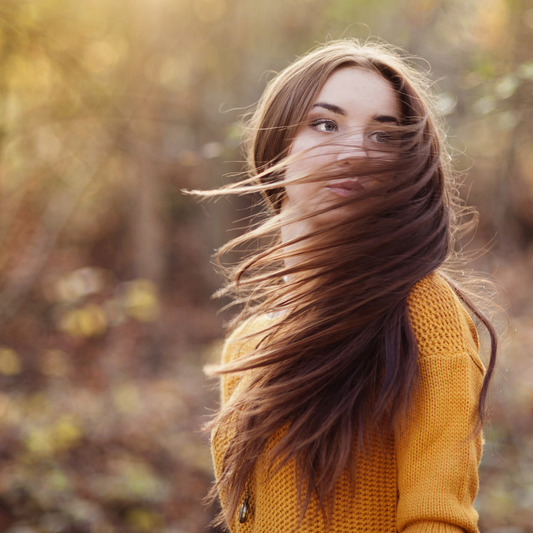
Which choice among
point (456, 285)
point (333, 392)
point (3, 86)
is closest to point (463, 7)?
point (456, 285)

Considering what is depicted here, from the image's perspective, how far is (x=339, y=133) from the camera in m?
1.30

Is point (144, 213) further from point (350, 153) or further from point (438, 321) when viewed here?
point (438, 321)

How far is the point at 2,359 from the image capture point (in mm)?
4016

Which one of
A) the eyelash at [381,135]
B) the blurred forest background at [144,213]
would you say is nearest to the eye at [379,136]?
the eyelash at [381,135]

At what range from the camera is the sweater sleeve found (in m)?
0.97

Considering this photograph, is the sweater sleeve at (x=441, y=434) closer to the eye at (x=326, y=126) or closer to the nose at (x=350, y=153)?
the nose at (x=350, y=153)

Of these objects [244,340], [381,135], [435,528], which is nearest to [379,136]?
[381,135]

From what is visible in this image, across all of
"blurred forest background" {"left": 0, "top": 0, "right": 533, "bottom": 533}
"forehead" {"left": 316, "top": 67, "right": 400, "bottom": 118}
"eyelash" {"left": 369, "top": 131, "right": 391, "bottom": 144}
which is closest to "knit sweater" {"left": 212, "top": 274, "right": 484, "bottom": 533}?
"eyelash" {"left": 369, "top": 131, "right": 391, "bottom": 144}

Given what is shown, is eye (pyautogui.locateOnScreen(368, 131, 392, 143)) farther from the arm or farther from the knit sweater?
the arm

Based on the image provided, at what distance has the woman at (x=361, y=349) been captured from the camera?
1021mm

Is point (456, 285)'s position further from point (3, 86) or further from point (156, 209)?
point (156, 209)

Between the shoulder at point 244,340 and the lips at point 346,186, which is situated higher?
the lips at point 346,186

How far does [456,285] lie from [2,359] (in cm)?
404

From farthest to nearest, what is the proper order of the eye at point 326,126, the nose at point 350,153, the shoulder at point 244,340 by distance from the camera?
the shoulder at point 244,340 → the eye at point 326,126 → the nose at point 350,153
